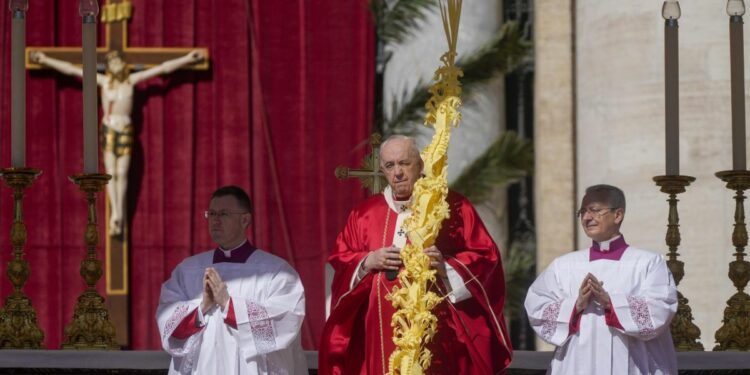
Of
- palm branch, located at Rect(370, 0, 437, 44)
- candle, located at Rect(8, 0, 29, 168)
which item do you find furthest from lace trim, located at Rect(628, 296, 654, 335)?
palm branch, located at Rect(370, 0, 437, 44)

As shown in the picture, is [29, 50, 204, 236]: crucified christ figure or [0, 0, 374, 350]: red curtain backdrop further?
[0, 0, 374, 350]: red curtain backdrop

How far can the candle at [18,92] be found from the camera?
29.6ft

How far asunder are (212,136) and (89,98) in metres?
4.08

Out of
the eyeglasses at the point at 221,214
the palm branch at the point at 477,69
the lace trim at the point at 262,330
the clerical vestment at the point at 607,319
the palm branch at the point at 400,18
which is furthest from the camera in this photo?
the palm branch at the point at 400,18

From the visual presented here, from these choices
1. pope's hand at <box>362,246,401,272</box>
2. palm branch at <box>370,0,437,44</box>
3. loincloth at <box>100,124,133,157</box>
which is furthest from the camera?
loincloth at <box>100,124,133,157</box>

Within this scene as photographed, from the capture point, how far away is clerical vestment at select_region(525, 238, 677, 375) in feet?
27.5

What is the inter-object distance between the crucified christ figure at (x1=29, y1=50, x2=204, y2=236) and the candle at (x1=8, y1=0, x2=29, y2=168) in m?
3.43

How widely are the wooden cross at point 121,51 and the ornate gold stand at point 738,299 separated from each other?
180 inches

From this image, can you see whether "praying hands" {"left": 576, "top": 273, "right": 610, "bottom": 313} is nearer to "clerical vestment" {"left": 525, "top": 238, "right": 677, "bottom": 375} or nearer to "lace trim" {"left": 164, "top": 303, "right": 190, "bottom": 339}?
"clerical vestment" {"left": 525, "top": 238, "right": 677, "bottom": 375}

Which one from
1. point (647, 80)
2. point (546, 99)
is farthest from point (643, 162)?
point (546, 99)

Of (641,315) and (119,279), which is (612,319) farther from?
(119,279)

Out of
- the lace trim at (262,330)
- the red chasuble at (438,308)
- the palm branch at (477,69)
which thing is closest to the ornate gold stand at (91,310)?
the lace trim at (262,330)

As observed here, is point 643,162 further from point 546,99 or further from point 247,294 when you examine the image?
point 247,294

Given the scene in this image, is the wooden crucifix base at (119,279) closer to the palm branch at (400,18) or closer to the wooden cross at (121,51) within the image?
the wooden cross at (121,51)
